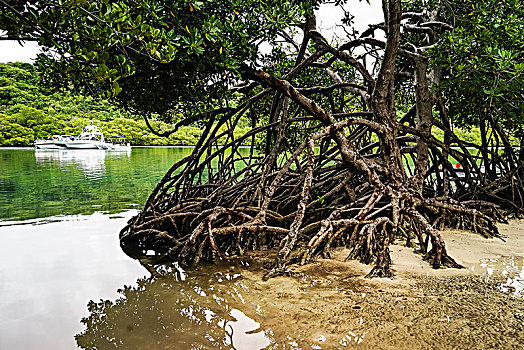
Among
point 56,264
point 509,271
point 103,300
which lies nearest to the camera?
point 103,300

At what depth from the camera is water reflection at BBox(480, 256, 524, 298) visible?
9.02ft

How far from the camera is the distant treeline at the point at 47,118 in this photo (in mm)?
40719

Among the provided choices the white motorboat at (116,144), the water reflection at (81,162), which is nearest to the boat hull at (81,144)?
the white motorboat at (116,144)

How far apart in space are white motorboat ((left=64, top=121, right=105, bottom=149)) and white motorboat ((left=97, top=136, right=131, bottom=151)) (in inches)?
22.0

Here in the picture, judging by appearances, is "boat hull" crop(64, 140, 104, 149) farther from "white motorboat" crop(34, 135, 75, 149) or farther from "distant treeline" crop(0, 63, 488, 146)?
"distant treeline" crop(0, 63, 488, 146)

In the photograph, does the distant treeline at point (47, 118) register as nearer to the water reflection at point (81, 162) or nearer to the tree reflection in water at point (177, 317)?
the water reflection at point (81, 162)

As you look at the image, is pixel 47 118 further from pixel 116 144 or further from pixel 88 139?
pixel 116 144

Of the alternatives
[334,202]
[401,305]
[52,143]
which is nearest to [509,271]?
[401,305]

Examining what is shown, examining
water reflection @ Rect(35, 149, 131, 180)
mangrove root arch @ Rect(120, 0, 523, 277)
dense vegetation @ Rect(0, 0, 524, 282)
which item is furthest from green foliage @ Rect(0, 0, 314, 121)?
water reflection @ Rect(35, 149, 131, 180)

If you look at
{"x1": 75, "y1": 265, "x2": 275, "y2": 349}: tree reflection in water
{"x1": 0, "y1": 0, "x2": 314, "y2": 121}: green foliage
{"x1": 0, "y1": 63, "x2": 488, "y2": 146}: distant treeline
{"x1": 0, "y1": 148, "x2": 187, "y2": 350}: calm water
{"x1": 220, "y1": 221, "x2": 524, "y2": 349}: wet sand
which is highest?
{"x1": 0, "y1": 63, "x2": 488, "y2": 146}: distant treeline

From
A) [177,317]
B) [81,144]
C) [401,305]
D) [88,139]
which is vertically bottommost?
[177,317]

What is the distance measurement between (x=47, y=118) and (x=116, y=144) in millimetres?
7942

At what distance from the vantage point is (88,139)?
40406mm

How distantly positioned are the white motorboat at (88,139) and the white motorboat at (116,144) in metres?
0.56
